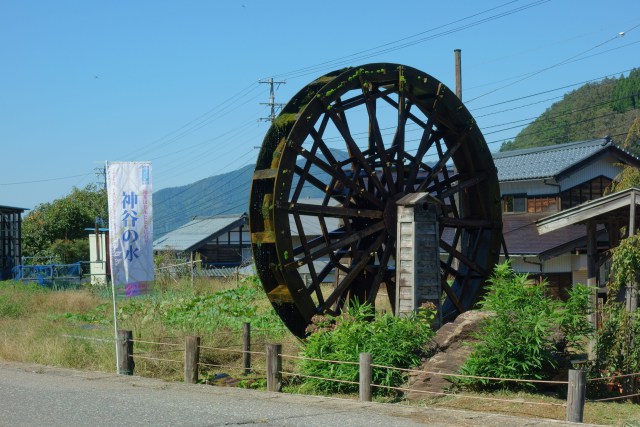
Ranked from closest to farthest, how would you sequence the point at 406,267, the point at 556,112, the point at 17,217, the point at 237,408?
the point at 237,408
the point at 406,267
the point at 17,217
the point at 556,112

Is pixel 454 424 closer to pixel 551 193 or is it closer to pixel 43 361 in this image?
pixel 43 361

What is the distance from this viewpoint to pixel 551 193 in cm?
2828

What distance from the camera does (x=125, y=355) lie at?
12750 millimetres

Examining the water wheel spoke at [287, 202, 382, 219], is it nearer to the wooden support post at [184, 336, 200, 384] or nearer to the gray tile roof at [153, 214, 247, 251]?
the wooden support post at [184, 336, 200, 384]

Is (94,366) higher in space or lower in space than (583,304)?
lower

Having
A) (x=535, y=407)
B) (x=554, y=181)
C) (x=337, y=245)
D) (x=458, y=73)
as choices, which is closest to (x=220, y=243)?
(x=554, y=181)

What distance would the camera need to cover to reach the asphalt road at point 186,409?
855 centimetres

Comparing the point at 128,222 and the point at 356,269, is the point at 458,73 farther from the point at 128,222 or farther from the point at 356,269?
the point at 128,222

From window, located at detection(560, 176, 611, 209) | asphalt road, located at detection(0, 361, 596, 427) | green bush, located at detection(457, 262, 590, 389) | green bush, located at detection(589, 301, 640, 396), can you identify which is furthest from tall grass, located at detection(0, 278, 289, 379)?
window, located at detection(560, 176, 611, 209)

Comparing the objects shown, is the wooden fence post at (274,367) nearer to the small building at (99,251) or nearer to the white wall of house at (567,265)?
the white wall of house at (567,265)

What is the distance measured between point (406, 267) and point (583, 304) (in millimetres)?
3294

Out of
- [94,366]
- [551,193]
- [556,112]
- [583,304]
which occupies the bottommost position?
[94,366]

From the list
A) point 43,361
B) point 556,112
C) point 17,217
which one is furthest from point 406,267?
point 556,112

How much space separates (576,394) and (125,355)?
23.4 feet
